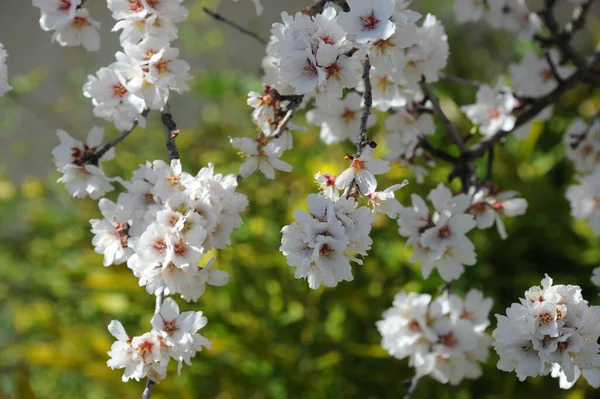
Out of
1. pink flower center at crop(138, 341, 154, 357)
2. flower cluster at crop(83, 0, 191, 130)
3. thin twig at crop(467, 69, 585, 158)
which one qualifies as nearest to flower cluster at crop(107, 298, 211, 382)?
pink flower center at crop(138, 341, 154, 357)

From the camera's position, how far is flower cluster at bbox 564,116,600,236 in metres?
1.25

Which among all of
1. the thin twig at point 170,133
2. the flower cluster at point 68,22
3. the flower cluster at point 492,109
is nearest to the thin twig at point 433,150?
the flower cluster at point 492,109

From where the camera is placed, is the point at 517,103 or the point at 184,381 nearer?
the point at 517,103

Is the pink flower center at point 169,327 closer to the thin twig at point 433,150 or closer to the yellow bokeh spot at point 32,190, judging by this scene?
the thin twig at point 433,150

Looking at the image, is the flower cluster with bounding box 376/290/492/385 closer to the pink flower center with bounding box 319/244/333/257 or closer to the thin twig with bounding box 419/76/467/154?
the thin twig with bounding box 419/76/467/154

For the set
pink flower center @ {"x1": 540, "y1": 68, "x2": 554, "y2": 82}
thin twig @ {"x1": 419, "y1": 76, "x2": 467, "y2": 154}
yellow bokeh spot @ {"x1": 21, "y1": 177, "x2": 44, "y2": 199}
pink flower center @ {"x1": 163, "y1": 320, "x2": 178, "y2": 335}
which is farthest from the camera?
yellow bokeh spot @ {"x1": 21, "y1": 177, "x2": 44, "y2": 199}

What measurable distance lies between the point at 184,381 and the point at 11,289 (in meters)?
0.96

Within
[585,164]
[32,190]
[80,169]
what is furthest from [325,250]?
[32,190]

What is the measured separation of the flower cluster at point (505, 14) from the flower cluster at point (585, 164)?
23cm

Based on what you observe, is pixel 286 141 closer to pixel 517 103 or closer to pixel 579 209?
pixel 517 103

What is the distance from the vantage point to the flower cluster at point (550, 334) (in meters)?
0.75

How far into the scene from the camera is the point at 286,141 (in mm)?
953

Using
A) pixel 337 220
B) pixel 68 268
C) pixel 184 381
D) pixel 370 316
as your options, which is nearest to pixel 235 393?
pixel 184 381

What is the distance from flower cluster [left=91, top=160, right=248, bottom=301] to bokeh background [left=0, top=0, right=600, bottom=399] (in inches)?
27.7
